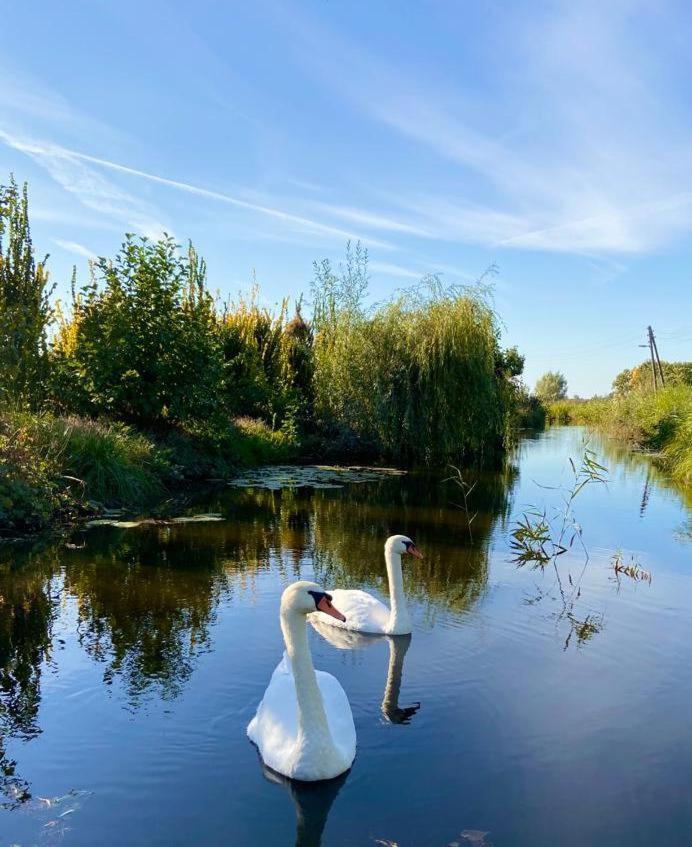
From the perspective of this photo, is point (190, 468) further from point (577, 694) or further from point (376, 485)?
point (577, 694)

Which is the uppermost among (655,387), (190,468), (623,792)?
(655,387)

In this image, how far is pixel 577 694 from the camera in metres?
5.61

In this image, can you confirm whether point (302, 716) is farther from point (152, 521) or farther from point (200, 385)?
point (200, 385)

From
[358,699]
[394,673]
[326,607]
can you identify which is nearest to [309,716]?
[326,607]

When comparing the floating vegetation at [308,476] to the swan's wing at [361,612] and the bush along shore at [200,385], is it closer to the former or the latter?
the bush along shore at [200,385]

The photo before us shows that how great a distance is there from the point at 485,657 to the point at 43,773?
11.8 feet

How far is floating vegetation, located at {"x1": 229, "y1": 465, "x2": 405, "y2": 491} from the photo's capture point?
16812 millimetres

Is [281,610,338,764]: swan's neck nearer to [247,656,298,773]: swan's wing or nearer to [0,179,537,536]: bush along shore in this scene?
[247,656,298,773]: swan's wing

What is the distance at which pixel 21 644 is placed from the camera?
6.32 m

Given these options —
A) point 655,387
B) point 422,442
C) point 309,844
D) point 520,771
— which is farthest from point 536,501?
point 655,387

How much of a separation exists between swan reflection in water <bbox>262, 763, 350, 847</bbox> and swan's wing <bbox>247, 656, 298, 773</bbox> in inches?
2.9

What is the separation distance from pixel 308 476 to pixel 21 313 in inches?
311

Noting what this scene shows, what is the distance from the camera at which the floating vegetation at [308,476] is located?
16812mm

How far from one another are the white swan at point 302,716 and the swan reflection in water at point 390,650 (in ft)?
1.84
